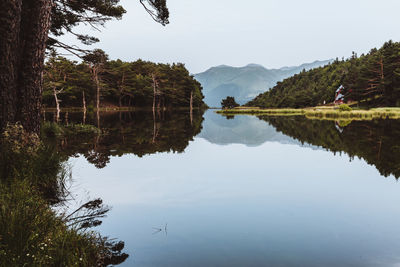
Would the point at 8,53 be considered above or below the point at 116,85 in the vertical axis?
below

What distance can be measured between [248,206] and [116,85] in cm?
7316

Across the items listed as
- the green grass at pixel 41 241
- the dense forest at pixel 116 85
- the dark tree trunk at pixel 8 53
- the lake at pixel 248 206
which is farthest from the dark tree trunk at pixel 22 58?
the dense forest at pixel 116 85

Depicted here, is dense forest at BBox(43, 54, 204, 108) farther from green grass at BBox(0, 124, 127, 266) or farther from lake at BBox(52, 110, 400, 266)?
green grass at BBox(0, 124, 127, 266)

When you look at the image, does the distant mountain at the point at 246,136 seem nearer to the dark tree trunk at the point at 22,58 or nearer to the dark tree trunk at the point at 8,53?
the dark tree trunk at the point at 22,58

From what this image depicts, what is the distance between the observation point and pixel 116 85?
74.2m

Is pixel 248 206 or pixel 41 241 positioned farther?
pixel 248 206

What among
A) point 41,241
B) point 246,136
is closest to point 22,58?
point 41,241

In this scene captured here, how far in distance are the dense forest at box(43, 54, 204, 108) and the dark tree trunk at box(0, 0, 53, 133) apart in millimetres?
41089

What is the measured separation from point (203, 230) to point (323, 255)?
6.21ft

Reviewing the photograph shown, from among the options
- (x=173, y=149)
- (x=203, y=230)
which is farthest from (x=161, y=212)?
(x=173, y=149)

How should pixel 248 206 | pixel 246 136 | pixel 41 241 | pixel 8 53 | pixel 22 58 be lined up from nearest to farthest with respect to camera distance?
pixel 41 241, pixel 248 206, pixel 8 53, pixel 22 58, pixel 246 136

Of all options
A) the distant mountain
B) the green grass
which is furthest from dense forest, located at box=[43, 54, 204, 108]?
the green grass

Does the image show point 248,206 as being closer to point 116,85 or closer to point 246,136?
point 246,136

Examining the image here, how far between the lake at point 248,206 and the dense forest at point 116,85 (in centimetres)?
4145
